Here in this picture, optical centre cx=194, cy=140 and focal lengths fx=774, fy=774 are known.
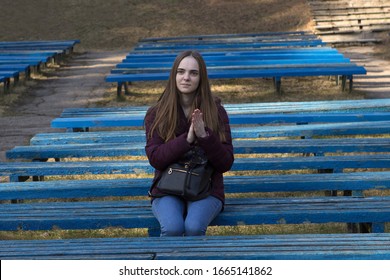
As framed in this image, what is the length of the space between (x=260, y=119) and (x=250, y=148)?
1551 mm

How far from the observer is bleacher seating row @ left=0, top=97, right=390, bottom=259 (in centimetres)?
363

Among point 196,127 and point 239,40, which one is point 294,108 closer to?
point 196,127

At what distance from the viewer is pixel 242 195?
631cm

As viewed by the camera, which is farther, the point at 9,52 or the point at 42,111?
the point at 9,52

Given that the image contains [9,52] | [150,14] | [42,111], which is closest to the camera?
[42,111]

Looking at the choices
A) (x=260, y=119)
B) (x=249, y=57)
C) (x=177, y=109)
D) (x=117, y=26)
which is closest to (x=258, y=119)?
(x=260, y=119)

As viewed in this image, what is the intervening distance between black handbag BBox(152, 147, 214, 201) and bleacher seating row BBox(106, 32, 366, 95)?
6.97 metres

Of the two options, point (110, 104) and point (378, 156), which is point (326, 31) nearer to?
point (110, 104)

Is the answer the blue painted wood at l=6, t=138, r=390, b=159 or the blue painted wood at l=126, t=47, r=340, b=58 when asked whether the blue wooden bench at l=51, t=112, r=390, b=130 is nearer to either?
the blue painted wood at l=6, t=138, r=390, b=159

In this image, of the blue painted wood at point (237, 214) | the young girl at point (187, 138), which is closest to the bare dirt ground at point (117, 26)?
the blue painted wood at point (237, 214)

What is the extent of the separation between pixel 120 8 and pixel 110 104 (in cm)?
1183

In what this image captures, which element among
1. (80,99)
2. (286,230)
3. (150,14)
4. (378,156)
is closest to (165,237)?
(286,230)

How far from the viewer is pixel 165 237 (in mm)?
3900

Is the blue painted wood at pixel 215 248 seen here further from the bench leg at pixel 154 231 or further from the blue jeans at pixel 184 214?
the bench leg at pixel 154 231
